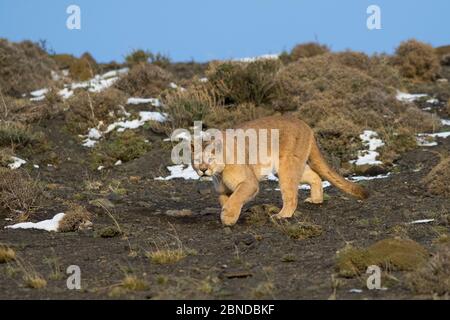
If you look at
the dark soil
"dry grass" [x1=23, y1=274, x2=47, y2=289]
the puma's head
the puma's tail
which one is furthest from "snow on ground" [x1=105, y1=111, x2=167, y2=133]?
"dry grass" [x1=23, y1=274, x2=47, y2=289]

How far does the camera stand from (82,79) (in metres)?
26.5

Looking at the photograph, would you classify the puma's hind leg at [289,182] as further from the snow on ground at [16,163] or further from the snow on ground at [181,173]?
the snow on ground at [16,163]

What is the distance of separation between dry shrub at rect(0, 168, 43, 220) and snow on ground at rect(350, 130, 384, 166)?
701 centimetres

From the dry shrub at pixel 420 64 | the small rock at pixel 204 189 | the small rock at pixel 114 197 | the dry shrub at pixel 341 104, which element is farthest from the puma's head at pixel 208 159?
the dry shrub at pixel 420 64

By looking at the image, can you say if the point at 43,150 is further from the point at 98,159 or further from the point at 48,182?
the point at 48,182

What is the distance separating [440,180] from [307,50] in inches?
704

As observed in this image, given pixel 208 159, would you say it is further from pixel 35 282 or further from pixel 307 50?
pixel 307 50

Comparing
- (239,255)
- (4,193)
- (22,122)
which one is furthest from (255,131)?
(22,122)

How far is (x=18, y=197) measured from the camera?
1187cm

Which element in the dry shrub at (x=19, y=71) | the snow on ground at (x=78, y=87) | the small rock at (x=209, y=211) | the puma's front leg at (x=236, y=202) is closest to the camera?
the puma's front leg at (x=236, y=202)

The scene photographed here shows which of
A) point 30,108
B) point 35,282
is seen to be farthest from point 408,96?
point 35,282

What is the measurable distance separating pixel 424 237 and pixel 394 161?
6769mm

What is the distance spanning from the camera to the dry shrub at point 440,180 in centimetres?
1248

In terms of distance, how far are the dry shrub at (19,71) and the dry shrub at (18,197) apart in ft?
35.5
